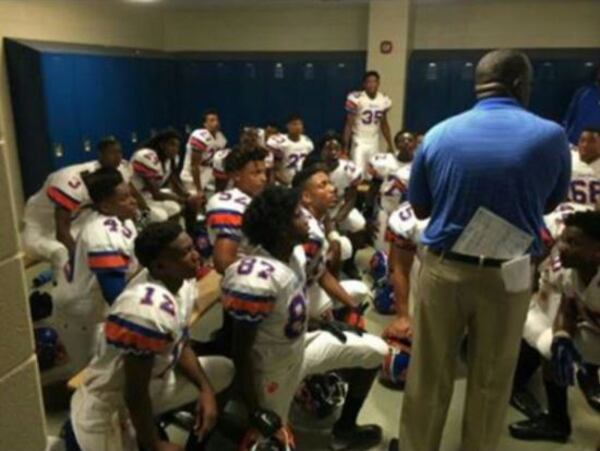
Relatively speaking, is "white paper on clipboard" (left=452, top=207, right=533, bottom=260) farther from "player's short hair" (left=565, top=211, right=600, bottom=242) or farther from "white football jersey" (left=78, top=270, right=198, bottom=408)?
"white football jersey" (left=78, top=270, right=198, bottom=408)

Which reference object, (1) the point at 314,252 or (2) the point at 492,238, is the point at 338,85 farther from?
(2) the point at 492,238

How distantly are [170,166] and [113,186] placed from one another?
264 centimetres

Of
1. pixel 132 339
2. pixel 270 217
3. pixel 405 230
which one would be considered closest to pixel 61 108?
pixel 405 230

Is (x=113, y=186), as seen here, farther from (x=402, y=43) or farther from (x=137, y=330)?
(x=402, y=43)

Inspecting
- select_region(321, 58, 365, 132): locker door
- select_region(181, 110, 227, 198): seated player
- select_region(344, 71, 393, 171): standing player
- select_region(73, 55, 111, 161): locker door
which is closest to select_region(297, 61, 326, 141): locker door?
select_region(321, 58, 365, 132): locker door

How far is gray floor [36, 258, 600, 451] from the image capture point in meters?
2.29

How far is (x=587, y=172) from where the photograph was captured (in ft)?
12.4

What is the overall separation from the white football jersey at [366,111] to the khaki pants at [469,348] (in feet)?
14.3

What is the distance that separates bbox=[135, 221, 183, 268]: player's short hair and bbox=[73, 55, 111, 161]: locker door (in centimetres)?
431

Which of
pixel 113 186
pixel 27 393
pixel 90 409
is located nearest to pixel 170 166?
pixel 113 186

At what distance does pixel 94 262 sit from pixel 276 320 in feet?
2.75

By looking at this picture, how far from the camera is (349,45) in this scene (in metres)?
6.79

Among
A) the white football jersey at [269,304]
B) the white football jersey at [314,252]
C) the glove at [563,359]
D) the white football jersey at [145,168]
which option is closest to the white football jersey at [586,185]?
the glove at [563,359]

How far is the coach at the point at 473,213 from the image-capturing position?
157 cm
